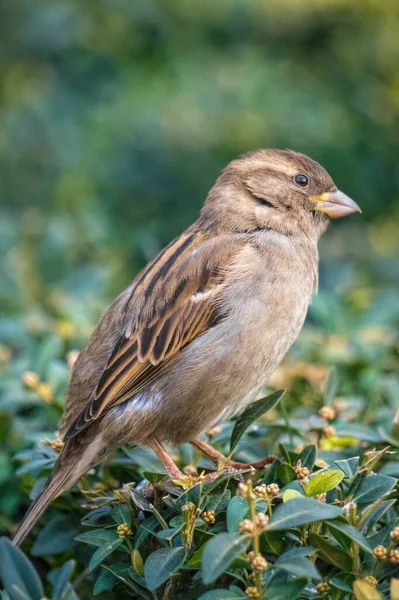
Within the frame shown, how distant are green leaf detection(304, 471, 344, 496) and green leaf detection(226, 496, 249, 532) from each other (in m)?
0.17

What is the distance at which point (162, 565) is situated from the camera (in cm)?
233

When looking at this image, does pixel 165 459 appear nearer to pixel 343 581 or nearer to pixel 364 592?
pixel 343 581

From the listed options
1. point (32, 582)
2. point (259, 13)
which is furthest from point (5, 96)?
point (32, 582)

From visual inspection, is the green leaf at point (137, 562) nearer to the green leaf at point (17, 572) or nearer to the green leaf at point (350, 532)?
the green leaf at point (17, 572)

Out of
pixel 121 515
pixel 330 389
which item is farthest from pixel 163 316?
pixel 121 515

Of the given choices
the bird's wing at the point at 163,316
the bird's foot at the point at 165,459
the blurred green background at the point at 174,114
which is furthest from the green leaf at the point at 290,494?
the blurred green background at the point at 174,114

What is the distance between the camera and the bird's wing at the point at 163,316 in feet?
10.9

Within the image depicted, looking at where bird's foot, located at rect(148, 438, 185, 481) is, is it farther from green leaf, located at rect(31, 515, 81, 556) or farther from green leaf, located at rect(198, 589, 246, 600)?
green leaf, located at rect(198, 589, 246, 600)

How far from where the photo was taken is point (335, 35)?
709 centimetres

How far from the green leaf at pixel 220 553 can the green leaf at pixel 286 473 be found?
0.49 m

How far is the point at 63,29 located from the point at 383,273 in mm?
2829

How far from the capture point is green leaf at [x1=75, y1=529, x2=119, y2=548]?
2.56 m

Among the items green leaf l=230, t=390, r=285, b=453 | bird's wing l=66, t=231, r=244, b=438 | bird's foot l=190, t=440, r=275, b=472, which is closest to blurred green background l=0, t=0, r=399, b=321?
bird's wing l=66, t=231, r=244, b=438

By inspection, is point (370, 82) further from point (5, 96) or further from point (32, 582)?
point (32, 582)
